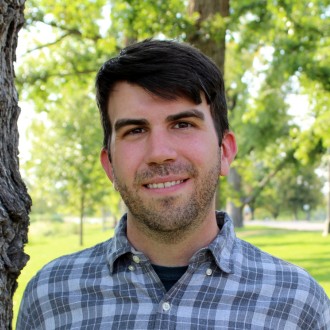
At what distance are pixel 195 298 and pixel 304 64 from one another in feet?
29.2

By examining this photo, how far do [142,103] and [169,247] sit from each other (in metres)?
0.55

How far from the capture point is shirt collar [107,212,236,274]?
2.40 meters

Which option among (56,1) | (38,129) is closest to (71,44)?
(56,1)

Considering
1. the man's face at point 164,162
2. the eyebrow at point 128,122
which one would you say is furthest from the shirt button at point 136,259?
the eyebrow at point 128,122

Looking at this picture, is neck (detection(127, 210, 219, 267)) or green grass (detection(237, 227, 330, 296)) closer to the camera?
neck (detection(127, 210, 219, 267))

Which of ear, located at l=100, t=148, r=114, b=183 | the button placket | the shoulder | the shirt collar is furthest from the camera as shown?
ear, located at l=100, t=148, r=114, b=183

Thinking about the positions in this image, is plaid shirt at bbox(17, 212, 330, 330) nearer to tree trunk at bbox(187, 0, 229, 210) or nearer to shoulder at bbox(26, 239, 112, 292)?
shoulder at bbox(26, 239, 112, 292)

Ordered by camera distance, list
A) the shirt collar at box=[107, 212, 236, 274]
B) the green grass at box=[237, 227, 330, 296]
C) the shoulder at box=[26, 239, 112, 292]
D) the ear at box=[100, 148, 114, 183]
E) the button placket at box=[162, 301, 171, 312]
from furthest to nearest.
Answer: the green grass at box=[237, 227, 330, 296] → the ear at box=[100, 148, 114, 183] → the shoulder at box=[26, 239, 112, 292] → the shirt collar at box=[107, 212, 236, 274] → the button placket at box=[162, 301, 171, 312]

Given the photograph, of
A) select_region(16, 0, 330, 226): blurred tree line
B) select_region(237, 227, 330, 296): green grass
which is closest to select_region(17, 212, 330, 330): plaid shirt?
select_region(16, 0, 330, 226): blurred tree line

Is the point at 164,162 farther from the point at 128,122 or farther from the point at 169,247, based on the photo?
the point at 169,247

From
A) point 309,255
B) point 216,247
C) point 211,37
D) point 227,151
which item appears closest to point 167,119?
point 227,151

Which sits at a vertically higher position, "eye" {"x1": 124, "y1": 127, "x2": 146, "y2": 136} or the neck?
"eye" {"x1": 124, "y1": 127, "x2": 146, "y2": 136}

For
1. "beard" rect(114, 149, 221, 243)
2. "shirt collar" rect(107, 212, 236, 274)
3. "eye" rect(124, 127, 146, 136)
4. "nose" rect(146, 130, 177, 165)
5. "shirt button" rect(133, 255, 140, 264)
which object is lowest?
"shirt button" rect(133, 255, 140, 264)

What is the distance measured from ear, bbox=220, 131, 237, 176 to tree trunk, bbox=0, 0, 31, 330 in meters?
0.80
